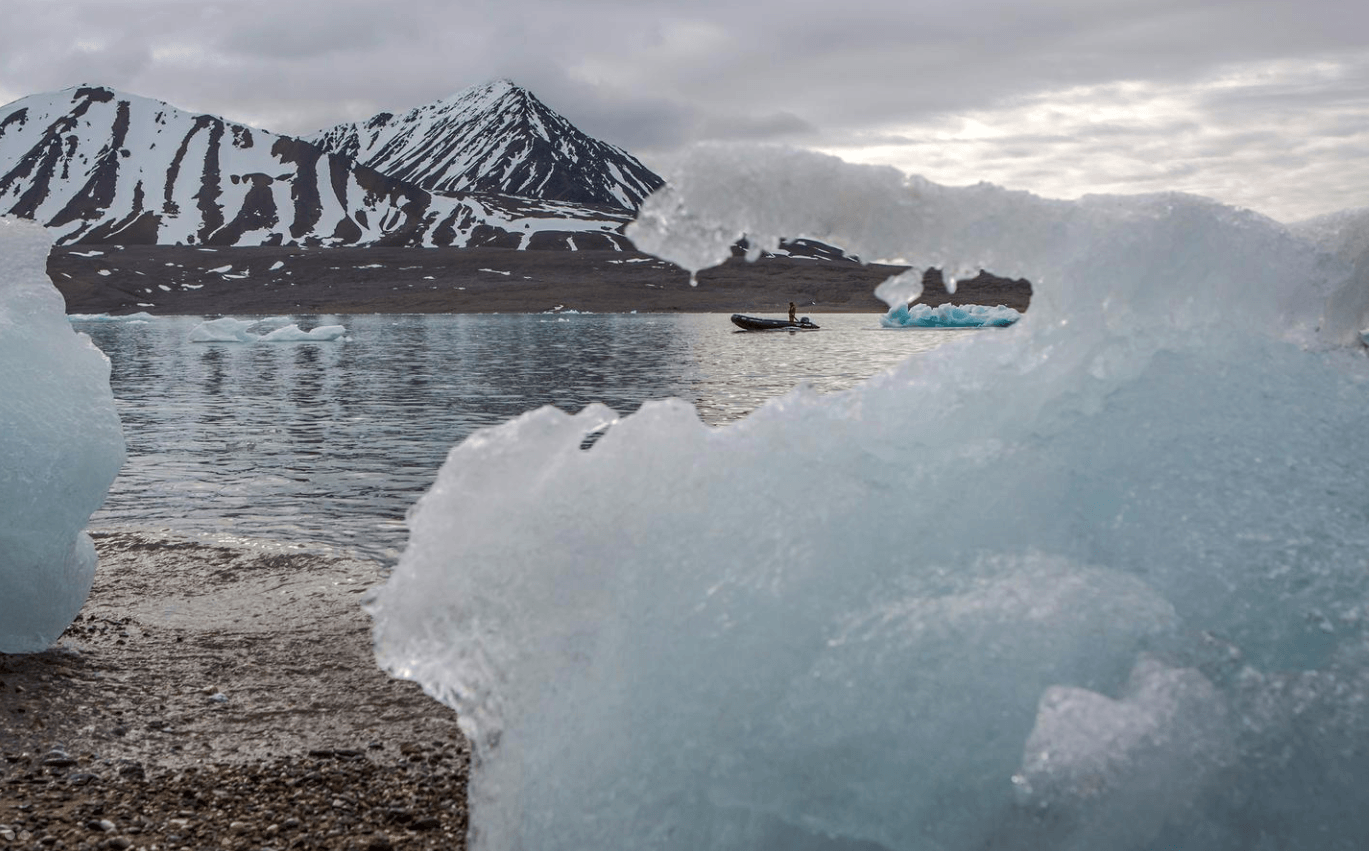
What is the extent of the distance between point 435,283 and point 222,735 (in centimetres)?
11905

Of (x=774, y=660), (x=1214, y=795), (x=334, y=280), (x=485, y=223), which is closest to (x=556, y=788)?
(x=774, y=660)

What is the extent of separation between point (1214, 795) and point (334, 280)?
12713 cm

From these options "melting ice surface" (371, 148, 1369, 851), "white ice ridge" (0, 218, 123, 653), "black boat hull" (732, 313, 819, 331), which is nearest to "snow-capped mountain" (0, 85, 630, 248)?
"black boat hull" (732, 313, 819, 331)

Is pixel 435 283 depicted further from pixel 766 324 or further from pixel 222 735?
pixel 222 735

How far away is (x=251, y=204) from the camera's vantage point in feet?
563

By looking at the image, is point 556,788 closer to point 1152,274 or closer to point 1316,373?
point 1152,274

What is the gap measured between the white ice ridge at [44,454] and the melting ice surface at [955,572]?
435cm

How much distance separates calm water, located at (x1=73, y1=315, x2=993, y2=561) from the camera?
12922 mm

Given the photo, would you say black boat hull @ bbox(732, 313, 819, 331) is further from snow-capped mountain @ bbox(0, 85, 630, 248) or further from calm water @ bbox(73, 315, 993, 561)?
snow-capped mountain @ bbox(0, 85, 630, 248)

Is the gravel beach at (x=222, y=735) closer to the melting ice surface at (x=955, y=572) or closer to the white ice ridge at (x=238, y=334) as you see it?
the melting ice surface at (x=955, y=572)

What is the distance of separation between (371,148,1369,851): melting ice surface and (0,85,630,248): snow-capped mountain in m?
156

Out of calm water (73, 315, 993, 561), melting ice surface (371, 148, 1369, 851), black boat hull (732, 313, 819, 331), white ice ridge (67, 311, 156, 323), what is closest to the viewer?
melting ice surface (371, 148, 1369, 851)

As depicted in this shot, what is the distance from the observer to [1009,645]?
2779 millimetres

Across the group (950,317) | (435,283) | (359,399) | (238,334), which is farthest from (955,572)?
(435,283)
